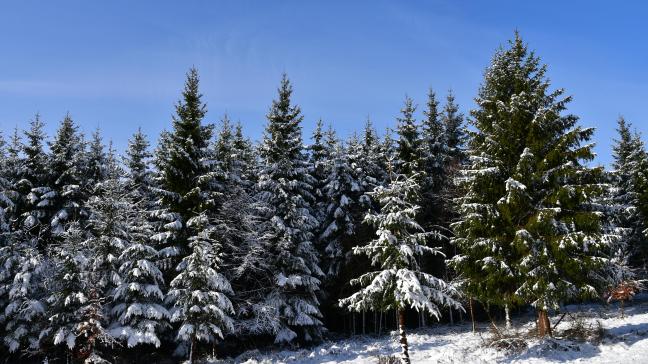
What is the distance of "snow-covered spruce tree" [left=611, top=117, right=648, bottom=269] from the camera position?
3416cm

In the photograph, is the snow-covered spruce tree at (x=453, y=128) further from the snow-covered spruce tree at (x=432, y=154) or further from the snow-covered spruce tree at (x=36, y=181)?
the snow-covered spruce tree at (x=36, y=181)

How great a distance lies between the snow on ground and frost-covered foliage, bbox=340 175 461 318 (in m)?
3.80

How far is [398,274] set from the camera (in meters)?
16.9

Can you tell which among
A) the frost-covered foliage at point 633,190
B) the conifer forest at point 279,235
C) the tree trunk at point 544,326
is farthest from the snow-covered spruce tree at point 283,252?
the frost-covered foliage at point 633,190

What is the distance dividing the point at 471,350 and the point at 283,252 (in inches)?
440

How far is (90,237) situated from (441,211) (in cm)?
2205

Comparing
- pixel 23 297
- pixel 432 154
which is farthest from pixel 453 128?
pixel 23 297

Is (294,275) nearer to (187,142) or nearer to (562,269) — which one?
(187,142)

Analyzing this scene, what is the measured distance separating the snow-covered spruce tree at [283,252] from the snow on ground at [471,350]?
1.69 m

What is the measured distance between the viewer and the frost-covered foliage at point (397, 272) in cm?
1662

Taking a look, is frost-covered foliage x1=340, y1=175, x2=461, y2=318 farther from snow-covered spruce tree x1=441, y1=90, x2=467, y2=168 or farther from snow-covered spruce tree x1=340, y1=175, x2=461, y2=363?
snow-covered spruce tree x1=441, y1=90, x2=467, y2=168

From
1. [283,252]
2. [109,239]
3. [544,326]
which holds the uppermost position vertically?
[109,239]

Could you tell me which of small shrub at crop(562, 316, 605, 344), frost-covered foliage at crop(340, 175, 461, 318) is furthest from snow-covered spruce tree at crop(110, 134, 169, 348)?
small shrub at crop(562, 316, 605, 344)

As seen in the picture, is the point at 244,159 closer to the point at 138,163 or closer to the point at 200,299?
the point at 138,163
